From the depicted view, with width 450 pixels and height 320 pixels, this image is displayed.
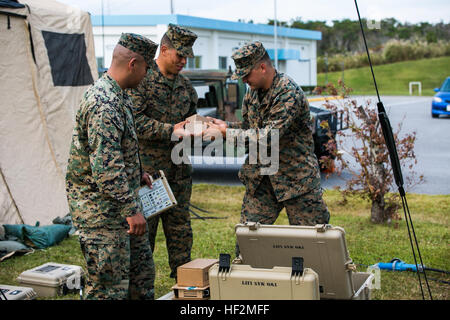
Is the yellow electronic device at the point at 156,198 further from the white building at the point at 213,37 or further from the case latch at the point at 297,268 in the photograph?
the white building at the point at 213,37

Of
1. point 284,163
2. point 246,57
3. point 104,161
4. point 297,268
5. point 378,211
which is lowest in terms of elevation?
point 378,211

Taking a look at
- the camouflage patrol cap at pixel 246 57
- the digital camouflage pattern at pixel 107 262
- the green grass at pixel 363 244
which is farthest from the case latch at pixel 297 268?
the green grass at pixel 363 244

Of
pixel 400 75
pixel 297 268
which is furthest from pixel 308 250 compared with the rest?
pixel 400 75

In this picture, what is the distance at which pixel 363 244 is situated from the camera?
20.3 ft

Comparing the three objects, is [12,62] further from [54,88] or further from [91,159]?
[91,159]

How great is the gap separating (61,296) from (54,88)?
3317 millimetres

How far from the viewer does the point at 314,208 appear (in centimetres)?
437

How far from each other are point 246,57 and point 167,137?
890 millimetres

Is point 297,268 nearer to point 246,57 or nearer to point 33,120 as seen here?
point 246,57

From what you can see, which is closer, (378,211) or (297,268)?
(297,268)

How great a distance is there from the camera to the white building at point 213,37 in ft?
92.2

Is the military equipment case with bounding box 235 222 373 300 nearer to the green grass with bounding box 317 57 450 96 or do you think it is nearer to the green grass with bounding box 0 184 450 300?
the green grass with bounding box 0 184 450 300

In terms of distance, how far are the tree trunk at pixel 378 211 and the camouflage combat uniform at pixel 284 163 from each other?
9.18ft
